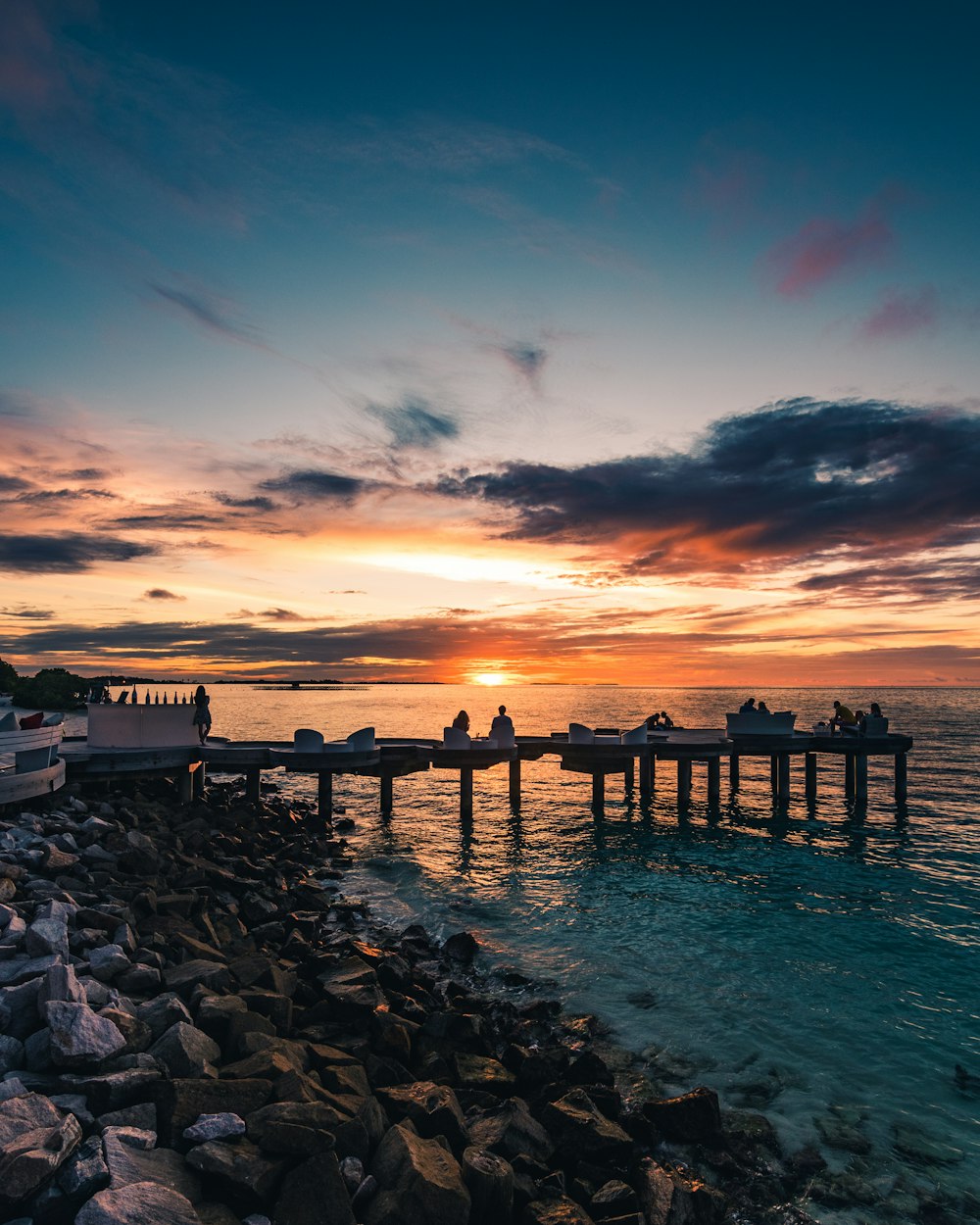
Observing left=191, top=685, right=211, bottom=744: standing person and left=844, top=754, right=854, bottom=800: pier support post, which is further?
left=844, top=754, right=854, bottom=800: pier support post

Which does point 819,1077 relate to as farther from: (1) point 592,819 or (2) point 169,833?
(1) point 592,819

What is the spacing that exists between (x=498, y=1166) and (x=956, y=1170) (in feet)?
19.2

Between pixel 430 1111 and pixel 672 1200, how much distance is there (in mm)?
2390

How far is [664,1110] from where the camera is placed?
348 inches

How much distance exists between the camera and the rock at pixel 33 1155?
16.5 feet

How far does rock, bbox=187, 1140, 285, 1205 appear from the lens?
18.5ft

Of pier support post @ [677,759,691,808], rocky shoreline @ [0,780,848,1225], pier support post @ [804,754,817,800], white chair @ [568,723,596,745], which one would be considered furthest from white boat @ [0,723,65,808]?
pier support post @ [804,754,817,800]

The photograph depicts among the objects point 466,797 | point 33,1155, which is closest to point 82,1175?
point 33,1155

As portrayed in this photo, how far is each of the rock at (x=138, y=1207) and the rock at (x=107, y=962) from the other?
3868 mm

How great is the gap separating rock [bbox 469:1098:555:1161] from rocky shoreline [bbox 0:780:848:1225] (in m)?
0.02

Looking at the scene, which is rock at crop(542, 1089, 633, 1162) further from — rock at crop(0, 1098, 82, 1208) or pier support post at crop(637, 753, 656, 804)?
pier support post at crop(637, 753, 656, 804)

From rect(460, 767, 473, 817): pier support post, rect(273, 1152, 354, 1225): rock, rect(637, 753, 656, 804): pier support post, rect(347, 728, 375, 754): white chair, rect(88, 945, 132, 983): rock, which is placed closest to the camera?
rect(273, 1152, 354, 1225): rock

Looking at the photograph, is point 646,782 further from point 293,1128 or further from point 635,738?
point 293,1128

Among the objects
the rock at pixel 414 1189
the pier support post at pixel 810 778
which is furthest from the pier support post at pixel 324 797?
the pier support post at pixel 810 778
